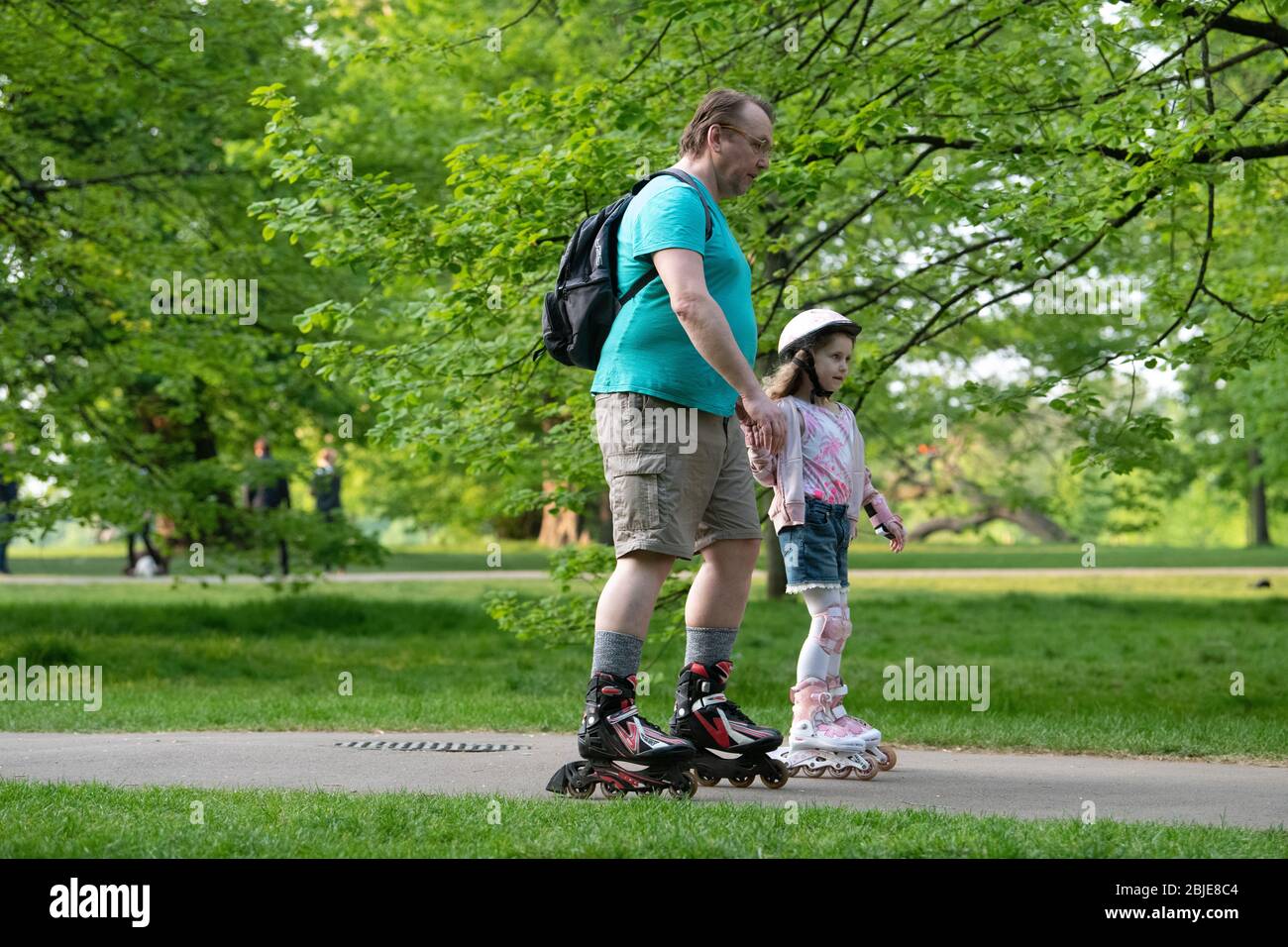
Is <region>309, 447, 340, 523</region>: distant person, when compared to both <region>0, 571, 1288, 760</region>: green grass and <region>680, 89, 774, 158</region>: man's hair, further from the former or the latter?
<region>680, 89, 774, 158</region>: man's hair

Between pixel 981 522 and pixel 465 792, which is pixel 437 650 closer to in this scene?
pixel 465 792

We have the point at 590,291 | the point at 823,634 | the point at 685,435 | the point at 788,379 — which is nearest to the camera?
the point at 685,435

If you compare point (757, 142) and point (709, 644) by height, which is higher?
point (757, 142)

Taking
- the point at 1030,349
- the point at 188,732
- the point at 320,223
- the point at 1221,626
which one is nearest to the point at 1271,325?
the point at 320,223

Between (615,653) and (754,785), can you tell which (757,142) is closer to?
(615,653)

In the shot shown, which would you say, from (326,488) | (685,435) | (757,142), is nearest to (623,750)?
(685,435)

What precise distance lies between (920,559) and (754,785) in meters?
24.9

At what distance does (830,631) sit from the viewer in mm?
5789

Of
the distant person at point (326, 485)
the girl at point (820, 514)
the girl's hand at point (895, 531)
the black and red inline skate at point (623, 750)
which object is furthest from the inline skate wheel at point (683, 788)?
the distant person at point (326, 485)

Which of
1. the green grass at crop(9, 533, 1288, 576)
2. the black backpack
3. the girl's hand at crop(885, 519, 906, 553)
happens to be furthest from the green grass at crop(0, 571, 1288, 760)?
the green grass at crop(9, 533, 1288, 576)

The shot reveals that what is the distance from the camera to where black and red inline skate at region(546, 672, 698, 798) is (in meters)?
4.93

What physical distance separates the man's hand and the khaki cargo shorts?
175 mm
